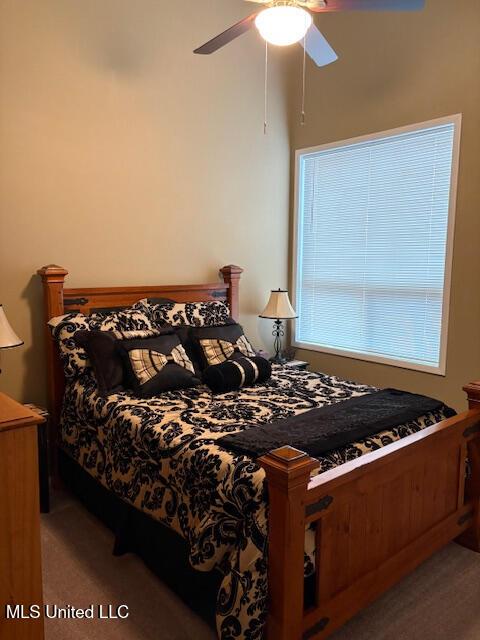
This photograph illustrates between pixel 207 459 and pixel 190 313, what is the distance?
5.40 ft

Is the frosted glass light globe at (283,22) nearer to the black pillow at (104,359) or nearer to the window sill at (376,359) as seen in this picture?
the black pillow at (104,359)

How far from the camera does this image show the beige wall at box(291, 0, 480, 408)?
3.29m

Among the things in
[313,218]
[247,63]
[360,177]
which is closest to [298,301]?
[313,218]

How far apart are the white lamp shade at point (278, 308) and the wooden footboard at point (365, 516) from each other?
1.82m

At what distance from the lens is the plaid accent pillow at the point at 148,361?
2.77m

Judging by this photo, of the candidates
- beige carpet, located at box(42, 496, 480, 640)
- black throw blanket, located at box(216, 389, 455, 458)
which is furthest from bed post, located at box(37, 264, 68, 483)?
black throw blanket, located at box(216, 389, 455, 458)

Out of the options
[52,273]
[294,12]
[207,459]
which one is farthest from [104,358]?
[294,12]

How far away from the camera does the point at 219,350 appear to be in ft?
10.4

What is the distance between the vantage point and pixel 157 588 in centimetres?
219

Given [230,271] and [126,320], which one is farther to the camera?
[230,271]

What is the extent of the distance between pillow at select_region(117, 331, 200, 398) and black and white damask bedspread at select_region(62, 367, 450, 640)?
2.9 inches

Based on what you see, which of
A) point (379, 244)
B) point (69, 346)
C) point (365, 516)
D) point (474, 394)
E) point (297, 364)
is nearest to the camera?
point (365, 516)

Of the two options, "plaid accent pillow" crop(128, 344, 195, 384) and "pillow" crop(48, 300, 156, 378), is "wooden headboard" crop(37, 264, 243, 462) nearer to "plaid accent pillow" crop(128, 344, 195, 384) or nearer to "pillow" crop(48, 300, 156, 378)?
"pillow" crop(48, 300, 156, 378)

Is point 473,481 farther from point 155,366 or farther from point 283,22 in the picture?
point 283,22
